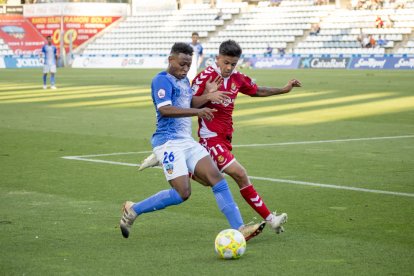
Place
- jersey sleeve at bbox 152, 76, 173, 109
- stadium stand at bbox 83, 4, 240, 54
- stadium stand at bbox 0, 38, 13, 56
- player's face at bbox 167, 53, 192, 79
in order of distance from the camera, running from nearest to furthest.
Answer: jersey sleeve at bbox 152, 76, 173, 109 < player's face at bbox 167, 53, 192, 79 < stadium stand at bbox 83, 4, 240, 54 < stadium stand at bbox 0, 38, 13, 56

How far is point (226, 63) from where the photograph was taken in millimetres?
8578

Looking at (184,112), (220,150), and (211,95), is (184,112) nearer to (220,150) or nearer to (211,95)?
(211,95)

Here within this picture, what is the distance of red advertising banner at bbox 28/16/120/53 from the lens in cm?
7625

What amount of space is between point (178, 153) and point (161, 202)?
0.48 metres

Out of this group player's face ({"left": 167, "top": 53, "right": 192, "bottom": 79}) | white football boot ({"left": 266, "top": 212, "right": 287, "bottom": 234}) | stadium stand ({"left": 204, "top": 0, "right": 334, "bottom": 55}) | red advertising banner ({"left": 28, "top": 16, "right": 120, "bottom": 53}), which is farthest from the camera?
red advertising banner ({"left": 28, "top": 16, "right": 120, "bottom": 53})

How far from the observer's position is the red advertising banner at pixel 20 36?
7612 cm

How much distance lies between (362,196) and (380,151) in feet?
14.9

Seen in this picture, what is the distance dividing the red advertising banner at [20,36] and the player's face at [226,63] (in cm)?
6837

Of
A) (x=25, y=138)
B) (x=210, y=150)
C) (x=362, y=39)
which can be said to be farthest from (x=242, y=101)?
(x=362, y=39)

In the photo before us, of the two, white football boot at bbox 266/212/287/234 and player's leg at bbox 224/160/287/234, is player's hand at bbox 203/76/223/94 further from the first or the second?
white football boot at bbox 266/212/287/234

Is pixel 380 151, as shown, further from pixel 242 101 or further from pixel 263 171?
pixel 242 101

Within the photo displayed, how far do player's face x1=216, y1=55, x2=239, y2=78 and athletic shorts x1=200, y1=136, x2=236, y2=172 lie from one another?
66 centimetres

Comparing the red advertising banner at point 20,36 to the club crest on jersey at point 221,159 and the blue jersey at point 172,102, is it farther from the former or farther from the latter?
the blue jersey at point 172,102

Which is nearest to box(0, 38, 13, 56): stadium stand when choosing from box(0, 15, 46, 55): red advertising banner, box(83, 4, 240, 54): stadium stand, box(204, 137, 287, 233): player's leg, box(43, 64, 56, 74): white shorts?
box(0, 15, 46, 55): red advertising banner
